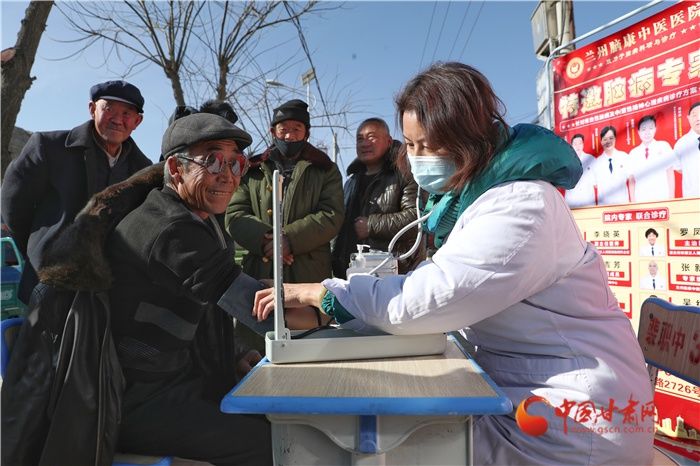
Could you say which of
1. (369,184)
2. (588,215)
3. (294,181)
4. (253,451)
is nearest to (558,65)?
(588,215)

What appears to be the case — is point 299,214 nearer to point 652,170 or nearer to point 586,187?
point 586,187

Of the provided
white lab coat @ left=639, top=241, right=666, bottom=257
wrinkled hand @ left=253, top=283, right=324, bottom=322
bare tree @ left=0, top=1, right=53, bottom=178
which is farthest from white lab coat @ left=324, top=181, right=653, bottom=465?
bare tree @ left=0, top=1, right=53, bottom=178

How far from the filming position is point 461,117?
3.89ft

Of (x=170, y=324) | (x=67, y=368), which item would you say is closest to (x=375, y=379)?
(x=170, y=324)

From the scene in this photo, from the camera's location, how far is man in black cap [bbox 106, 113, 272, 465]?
4.17ft

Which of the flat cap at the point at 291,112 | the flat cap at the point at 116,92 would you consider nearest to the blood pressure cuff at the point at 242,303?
the flat cap at the point at 291,112

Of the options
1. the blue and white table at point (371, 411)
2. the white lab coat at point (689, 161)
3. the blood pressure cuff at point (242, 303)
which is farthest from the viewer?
the white lab coat at point (689, 161)

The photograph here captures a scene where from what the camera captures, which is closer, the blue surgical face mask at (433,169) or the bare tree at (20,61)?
the blue surgical face mask at (433,169)

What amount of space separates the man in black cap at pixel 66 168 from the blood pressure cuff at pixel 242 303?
163 cm

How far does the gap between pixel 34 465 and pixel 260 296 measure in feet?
2.33

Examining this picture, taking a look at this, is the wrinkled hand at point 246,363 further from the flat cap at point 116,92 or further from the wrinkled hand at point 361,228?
the flat cap at point 116,92

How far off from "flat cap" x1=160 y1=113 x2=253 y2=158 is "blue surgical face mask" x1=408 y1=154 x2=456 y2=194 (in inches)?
22.5

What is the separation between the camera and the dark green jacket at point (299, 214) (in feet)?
9.34

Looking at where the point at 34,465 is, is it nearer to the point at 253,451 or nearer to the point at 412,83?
the point at 253,451
